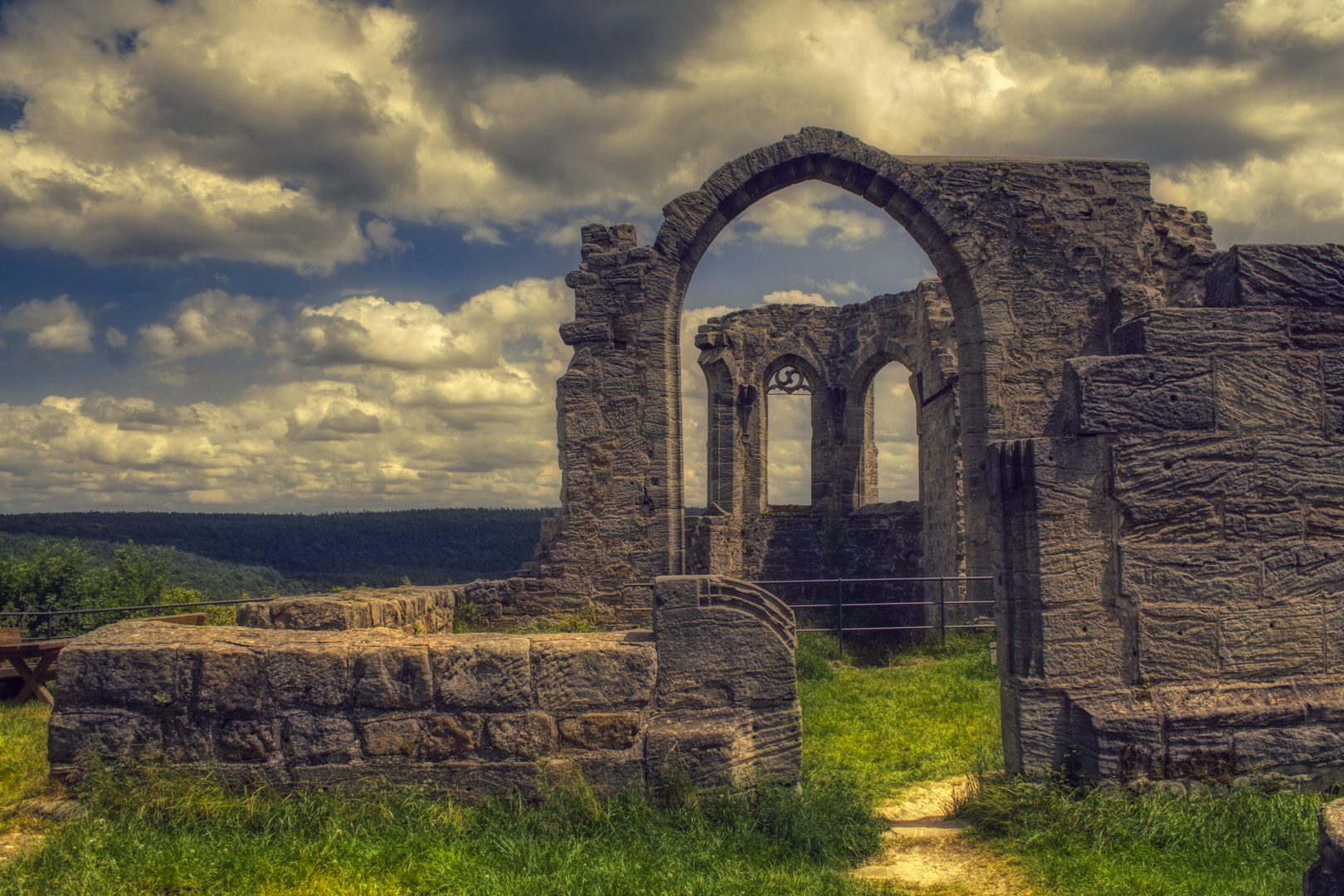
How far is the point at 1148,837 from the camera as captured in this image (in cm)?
344

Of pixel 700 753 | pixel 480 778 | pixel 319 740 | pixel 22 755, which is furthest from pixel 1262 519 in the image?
pixel 22 755

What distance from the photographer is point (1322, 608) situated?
4.01m

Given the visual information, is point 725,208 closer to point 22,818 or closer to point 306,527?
point 22,818

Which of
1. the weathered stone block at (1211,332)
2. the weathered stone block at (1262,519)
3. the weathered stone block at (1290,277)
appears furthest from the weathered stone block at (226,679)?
the weathered stone block at (1290,277)

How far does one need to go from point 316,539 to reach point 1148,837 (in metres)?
51.0

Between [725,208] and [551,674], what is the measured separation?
6.49m

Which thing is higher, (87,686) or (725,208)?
(725,208)

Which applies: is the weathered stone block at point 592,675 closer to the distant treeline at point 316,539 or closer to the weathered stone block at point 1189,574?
the weathered stone block at point 1189,574

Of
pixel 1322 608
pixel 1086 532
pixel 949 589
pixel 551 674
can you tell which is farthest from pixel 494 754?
pixel 949 589

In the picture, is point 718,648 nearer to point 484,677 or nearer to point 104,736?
point 484,677

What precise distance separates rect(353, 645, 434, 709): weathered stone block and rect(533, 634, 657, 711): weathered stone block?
47cm

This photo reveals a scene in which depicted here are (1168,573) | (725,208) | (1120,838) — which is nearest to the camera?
(1120,838)

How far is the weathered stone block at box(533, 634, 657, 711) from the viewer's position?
3.60 metres

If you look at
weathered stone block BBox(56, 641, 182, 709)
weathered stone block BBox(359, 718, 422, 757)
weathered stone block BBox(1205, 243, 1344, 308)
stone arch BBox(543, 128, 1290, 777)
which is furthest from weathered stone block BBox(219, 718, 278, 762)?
stone arch BBox(543, 128, 1290, 777)
